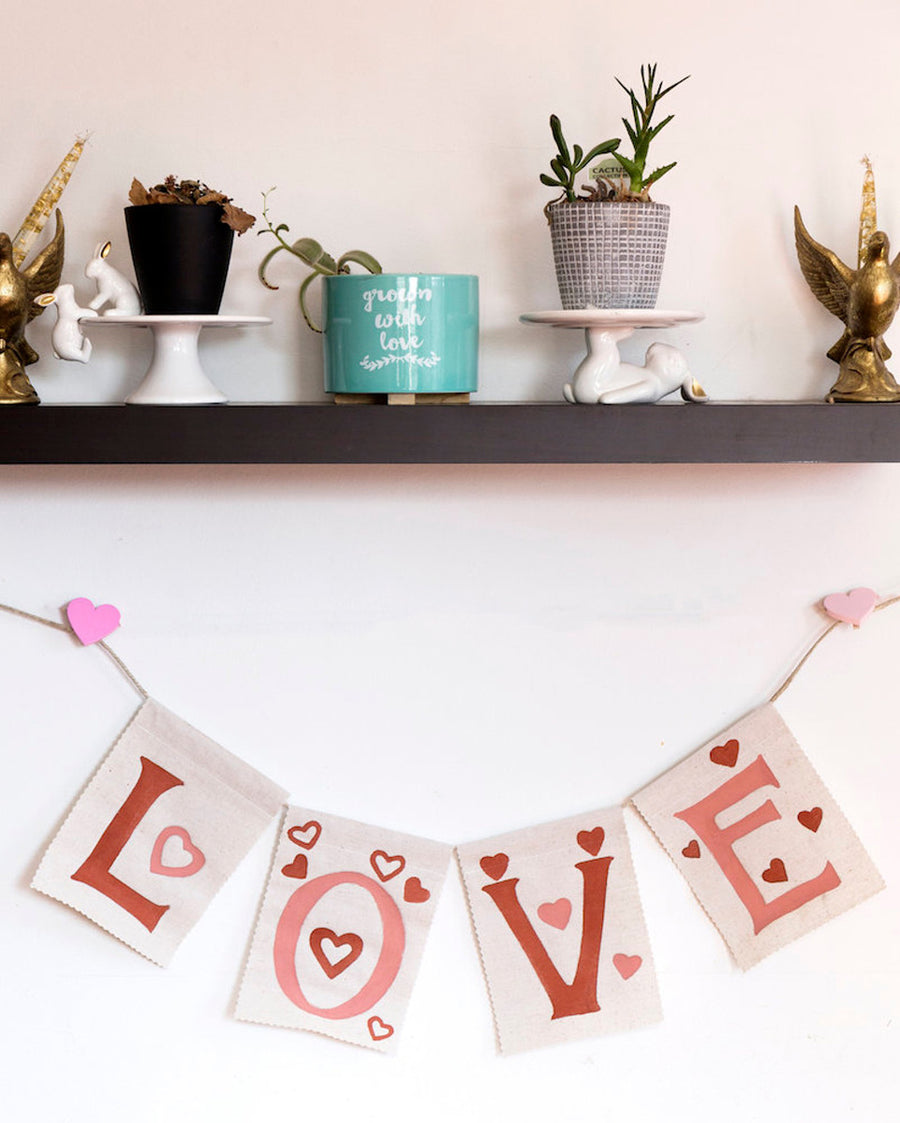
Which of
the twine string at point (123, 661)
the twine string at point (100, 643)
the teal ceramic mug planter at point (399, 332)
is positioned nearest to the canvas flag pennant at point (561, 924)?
Answer: the twine string at point (123, 661)

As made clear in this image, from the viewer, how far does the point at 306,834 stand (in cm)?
107

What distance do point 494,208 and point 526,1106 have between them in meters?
0.84

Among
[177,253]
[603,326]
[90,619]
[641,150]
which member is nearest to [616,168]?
[641,150]

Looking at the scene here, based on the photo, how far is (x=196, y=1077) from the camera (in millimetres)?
1090

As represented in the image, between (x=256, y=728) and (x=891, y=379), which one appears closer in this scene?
(x=891, y=379)

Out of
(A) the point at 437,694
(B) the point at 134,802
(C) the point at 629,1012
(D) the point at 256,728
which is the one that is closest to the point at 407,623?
(A) the point at 437,694

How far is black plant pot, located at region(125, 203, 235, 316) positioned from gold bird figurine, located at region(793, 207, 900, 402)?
0.50 metres

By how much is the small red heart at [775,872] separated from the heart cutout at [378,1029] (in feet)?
1.25

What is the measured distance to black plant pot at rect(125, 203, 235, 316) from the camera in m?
0.90

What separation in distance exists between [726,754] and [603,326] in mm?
418

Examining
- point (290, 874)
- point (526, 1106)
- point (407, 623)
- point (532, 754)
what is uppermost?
point (407, 623)

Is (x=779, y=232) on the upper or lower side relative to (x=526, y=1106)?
upper

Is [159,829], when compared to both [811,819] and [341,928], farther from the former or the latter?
[811,819]

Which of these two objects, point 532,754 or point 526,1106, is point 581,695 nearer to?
point 532,754
